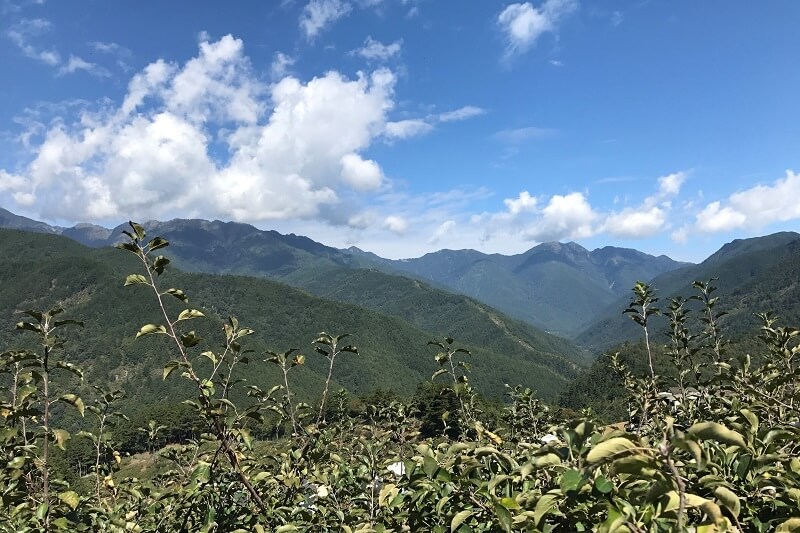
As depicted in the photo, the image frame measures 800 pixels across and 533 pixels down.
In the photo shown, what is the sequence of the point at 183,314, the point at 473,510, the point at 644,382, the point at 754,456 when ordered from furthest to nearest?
1. the point at 644,382
2. the point at 183,314
3. the point at 473,510
4. the point at 754,456

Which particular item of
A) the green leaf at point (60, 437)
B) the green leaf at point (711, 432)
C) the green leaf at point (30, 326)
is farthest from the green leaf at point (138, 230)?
the green leaf at point (711, 432)

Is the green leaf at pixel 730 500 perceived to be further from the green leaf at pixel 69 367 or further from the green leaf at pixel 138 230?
the green leaf at pixel 69 367

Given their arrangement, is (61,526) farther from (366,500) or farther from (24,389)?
(366,500)

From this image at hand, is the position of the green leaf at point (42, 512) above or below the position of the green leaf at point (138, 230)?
below

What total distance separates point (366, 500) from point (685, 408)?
8671 millimetres

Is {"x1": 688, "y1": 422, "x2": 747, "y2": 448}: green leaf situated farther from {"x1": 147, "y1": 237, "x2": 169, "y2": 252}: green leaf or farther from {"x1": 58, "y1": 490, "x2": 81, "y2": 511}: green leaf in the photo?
{"x1": 58, "y1": 490, "x2": 81, "y2": 511}: green leaf

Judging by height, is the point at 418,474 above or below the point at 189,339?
below

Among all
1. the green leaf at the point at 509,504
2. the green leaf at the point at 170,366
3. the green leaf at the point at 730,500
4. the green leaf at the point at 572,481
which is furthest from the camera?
the green leaf at the point at 170,366

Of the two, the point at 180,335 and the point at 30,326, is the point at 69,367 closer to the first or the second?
the point at 30,326

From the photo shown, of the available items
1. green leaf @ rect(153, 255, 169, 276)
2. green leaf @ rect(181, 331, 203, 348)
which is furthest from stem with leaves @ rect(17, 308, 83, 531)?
green leaf @ rect(181, 331, 203, 348)

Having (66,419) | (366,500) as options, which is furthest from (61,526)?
(66,419)

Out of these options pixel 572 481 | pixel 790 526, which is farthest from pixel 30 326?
pixel 790 526

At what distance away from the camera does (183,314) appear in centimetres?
471

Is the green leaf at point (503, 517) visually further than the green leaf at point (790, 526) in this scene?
Yes
